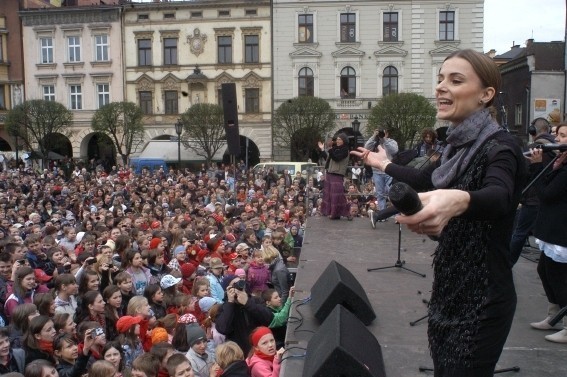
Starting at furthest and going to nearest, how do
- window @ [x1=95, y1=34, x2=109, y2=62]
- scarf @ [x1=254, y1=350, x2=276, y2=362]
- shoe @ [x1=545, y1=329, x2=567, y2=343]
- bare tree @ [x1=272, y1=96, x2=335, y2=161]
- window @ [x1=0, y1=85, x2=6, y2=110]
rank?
window @ [x1=0, y1=85, x2=6, y2=110], window @ [x1=95, y1=34, x2=109, y2=62], bare tree @ [x1=272, y1=96, x2=335, y2=161], scarf @ [x1=254, y1=350, x2=276, y2=362], shoe @ [x1=545, y1=329, x2=567, y2=343]

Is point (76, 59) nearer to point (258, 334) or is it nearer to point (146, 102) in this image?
point (146, 102)

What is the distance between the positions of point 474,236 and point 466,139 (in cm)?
38

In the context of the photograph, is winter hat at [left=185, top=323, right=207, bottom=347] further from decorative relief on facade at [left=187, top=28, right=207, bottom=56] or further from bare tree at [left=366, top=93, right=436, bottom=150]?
decorative relief on facade at [left=187, top=28, right=207, bottom=56]

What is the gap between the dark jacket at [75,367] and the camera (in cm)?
488

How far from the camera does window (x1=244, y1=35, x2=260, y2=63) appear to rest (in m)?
36.5

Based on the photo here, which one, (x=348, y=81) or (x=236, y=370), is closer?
(x=236, y=370)

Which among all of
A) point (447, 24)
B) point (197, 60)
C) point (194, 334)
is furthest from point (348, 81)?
point (194, 334)

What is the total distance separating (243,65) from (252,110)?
9.88 feet

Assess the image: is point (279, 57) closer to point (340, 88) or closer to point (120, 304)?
point (340, 88)

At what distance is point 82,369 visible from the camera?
4930mm

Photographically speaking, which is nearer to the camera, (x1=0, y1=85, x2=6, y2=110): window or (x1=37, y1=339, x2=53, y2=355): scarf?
(x1=37, y1=339, x2=53, y2=355): scarf

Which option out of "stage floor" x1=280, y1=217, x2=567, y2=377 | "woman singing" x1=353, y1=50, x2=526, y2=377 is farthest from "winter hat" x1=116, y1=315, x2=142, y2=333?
"woman singing" x1=353, y1=50, x2=526, y2=377

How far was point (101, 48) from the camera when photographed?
37.7m

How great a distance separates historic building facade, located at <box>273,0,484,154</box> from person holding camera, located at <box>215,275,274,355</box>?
3017cm
